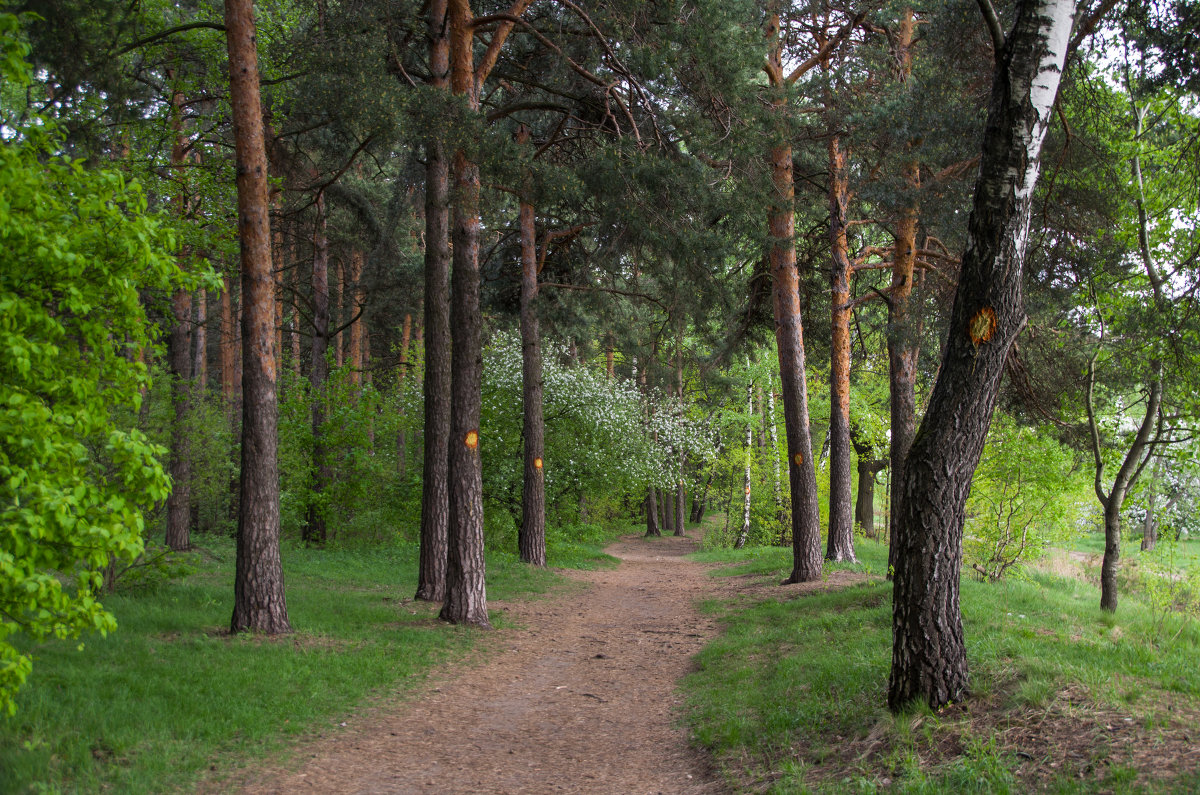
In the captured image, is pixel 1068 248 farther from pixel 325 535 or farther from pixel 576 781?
pixel 325 535

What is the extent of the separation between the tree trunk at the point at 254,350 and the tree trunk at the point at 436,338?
2.23 metres

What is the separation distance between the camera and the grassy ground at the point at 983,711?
393 centimetres

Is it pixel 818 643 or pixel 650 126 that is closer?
pixel 818 643

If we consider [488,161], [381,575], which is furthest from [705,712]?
[381,575]

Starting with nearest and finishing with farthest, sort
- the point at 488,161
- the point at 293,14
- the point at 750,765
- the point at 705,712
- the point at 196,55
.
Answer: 1. the point at 750,765
2. the point at 705,712
3. the point at 488,161
4. the point at 196,55
5. the point at 293,14

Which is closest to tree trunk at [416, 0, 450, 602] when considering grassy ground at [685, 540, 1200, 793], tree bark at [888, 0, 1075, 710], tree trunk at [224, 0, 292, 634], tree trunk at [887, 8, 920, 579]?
tree trunk at [224, 0, 292, 634]

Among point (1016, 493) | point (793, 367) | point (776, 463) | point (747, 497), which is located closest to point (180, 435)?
point (793, 367)

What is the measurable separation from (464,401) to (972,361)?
19.7 feet

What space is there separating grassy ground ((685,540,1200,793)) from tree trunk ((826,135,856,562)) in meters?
5.72

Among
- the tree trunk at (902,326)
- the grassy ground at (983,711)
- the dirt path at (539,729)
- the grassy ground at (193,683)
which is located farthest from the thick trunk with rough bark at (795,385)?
the grassy ground at (193,683)

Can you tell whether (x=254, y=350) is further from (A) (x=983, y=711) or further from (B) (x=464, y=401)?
(A) (x=983, y=711)

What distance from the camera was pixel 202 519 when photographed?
845 inches

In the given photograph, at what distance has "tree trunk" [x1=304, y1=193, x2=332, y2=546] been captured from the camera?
57.2 feet

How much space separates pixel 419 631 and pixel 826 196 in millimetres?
11098
